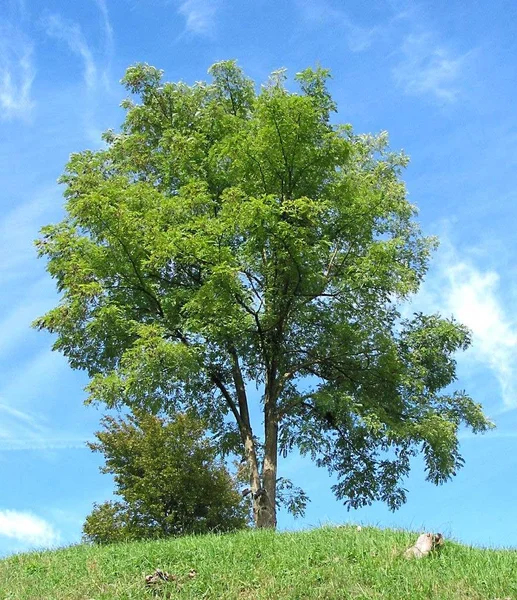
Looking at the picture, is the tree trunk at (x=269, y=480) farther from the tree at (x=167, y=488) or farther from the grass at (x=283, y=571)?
the tree at (x=167, y=488)

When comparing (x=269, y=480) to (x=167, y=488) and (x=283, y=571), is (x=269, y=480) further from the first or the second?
(x=167, y=488)

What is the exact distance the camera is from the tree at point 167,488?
2525 cm

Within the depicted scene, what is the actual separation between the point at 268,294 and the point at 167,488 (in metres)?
11.6

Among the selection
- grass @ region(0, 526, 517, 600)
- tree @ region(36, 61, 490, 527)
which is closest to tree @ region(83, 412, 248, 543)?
tree @ region(36, 61, 490, 527)

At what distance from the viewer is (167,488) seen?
25.2 m

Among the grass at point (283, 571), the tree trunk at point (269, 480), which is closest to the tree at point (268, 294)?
the tree trunk at point (269, 480)

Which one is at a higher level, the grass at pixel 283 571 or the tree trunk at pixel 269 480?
the tree trunk at pixel 269 480

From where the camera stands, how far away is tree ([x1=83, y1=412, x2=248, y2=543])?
25.2m

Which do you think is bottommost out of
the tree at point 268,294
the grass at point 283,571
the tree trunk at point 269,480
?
the grass at point 283,571

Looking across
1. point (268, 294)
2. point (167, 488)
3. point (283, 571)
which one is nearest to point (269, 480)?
point (268, 294)

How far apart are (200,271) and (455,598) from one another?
35.7ft

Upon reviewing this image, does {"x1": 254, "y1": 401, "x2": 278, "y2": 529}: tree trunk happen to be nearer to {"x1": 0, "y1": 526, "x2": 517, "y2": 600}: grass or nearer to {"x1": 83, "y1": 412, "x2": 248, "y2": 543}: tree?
{"x1": 0, "y1": 526, "x2": 517, "y2": 600}: grass

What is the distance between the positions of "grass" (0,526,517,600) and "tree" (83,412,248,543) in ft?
45.5

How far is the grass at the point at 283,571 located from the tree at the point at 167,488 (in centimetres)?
1386
